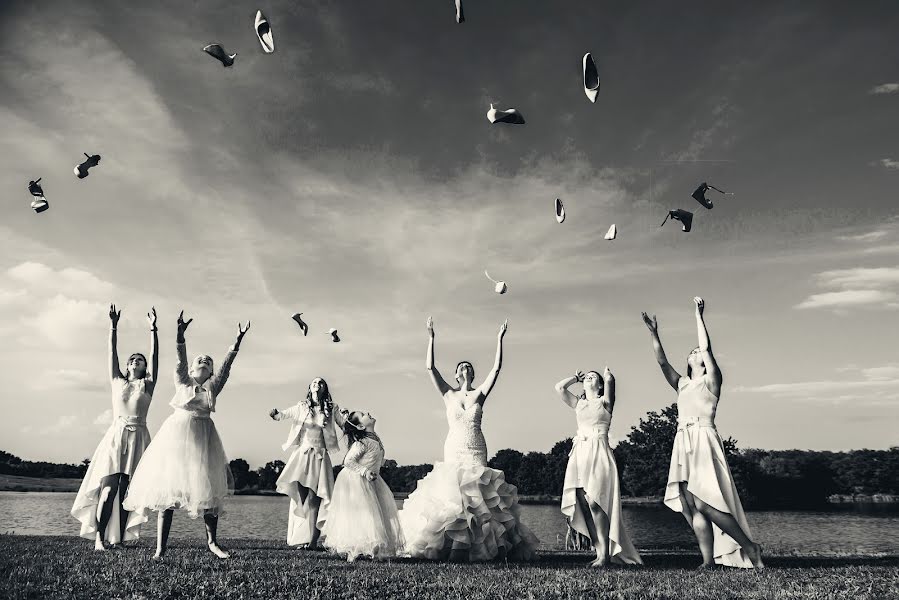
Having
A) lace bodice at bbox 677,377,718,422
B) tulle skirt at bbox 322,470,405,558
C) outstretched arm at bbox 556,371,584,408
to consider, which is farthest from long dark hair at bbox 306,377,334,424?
lace bodice at bbox 677,377,718,422

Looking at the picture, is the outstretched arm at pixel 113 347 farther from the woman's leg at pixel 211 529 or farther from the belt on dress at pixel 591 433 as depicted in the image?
the belt on dress at pixel 591 433

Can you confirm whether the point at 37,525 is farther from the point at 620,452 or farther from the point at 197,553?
the point at 620,452

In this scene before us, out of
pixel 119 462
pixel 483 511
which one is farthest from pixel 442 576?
pixel 119 462

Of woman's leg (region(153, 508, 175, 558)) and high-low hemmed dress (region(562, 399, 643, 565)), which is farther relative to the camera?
high-low hemmed dress (region(562, 399, 643, 565))

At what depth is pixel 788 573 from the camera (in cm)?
877

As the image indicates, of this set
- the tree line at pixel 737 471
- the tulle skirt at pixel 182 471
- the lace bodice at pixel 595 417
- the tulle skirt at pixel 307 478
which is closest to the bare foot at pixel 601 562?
the lace bodice at pixel 595 417

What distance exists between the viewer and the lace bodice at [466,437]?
419 inches

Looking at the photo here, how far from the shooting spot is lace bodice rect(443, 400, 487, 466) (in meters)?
10.6

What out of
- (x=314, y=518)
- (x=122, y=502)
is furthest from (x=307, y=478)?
(x=122, y=502)

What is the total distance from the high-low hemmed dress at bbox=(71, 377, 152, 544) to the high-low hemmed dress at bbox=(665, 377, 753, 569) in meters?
8.22

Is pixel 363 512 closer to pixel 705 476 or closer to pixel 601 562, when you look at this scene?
pixel 601 562

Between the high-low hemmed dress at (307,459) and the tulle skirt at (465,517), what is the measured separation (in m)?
2.26

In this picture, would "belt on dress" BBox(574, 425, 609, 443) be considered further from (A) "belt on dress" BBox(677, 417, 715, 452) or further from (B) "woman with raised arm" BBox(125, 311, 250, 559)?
(B) "woman with raised arm" BBox(125, 311, 250, 559)

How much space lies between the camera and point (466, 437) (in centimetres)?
1067
